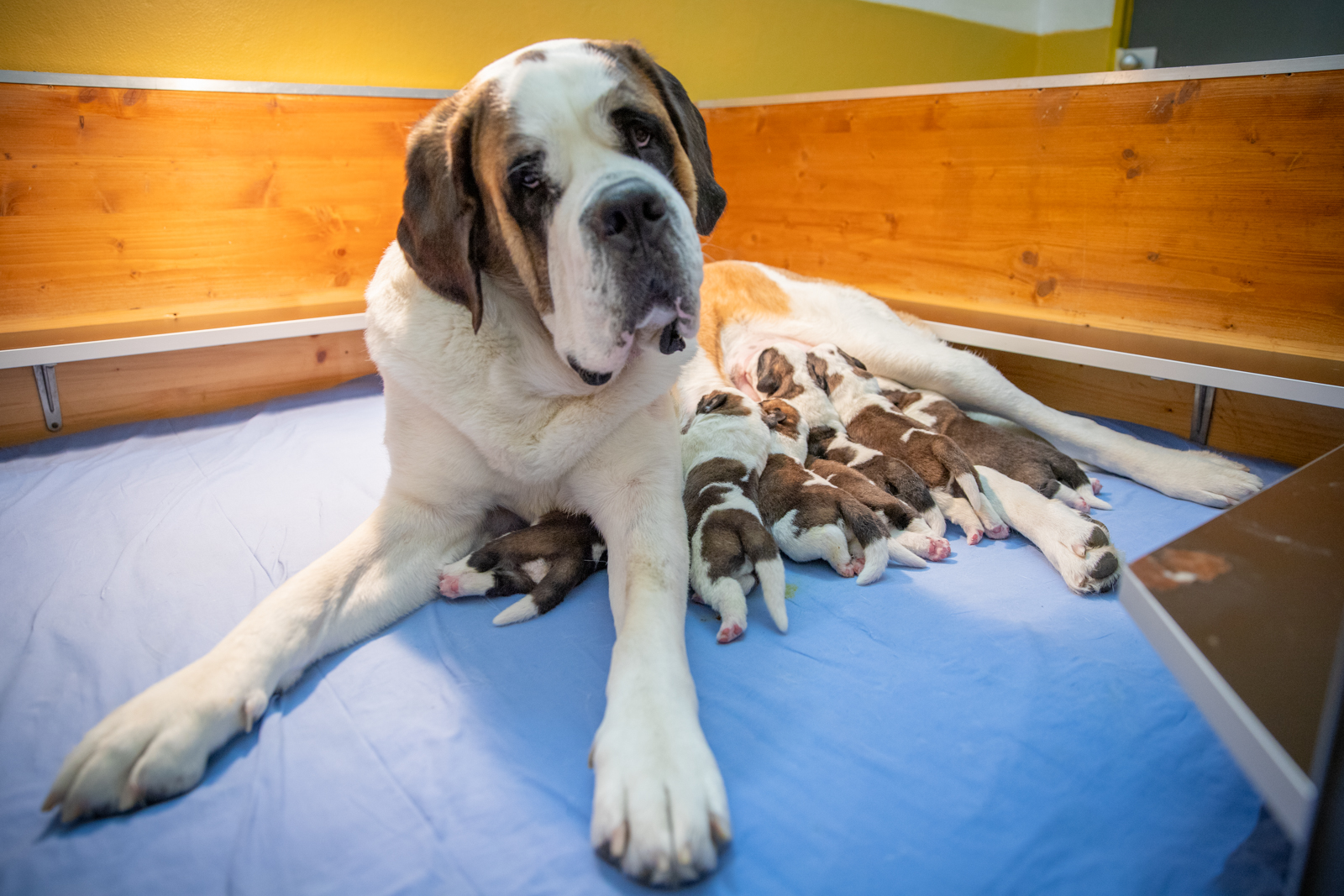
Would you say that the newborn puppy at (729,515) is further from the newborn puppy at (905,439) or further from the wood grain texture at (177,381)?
the wood grain texture at (177,381)

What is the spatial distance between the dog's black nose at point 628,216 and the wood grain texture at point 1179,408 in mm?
2130

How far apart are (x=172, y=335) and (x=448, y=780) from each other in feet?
7.25

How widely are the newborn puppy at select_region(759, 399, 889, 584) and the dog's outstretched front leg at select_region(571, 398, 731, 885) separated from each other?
0.29m

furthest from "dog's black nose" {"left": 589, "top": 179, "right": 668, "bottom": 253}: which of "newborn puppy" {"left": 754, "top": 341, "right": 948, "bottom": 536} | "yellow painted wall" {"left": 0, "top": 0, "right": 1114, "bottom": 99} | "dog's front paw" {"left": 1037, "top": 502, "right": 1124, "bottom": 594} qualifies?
"yellow painted wall" {"left": 0, "top": 0, "right": 1114, "bottom": 99}

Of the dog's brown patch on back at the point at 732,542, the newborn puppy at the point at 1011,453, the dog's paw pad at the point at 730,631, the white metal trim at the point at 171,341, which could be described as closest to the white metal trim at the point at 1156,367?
the newborn puppy at the point at 1011,453

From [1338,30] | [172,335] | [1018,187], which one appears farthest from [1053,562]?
[1338,30]

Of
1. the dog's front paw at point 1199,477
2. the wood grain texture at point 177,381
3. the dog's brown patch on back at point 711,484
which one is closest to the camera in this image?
the dog's brown patch on back at point 711,484

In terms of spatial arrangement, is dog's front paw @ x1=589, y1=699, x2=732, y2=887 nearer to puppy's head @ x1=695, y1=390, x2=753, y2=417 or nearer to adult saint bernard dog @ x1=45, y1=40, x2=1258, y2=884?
adult saint bernard dog @ x1=45, y1=40, x2=1258, y2=884

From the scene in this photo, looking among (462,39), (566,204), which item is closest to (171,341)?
(462,39)

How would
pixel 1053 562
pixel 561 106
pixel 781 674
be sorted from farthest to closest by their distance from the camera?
pixel 1053 562 → pixel 781 674 → pixel 561 106

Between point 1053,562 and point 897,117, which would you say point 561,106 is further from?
point 897,117

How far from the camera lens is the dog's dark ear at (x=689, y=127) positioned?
1.55 meters

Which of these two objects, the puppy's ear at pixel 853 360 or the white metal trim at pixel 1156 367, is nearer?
the white metal trim at pixel 1156 367

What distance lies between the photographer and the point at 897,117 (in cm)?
302
